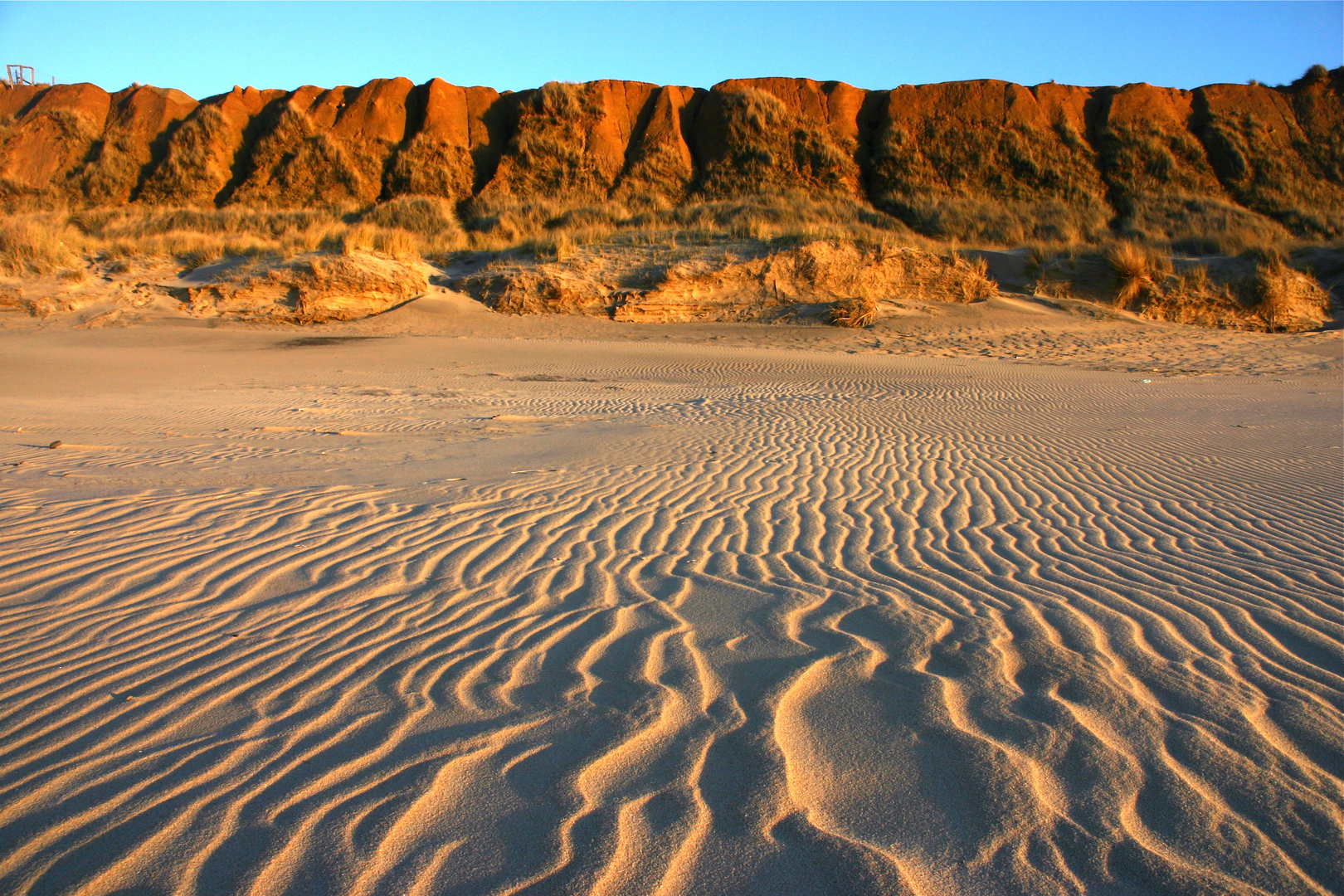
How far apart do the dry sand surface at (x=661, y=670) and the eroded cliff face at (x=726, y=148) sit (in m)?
25.8

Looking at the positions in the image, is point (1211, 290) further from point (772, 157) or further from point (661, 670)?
point (661, 670)

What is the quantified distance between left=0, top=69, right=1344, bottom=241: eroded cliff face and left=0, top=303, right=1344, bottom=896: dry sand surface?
25.8m

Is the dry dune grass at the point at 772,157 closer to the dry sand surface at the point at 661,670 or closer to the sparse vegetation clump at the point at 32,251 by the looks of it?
the sparse vegetation clump at the point at 32,251

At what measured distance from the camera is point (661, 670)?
3029 millimetres

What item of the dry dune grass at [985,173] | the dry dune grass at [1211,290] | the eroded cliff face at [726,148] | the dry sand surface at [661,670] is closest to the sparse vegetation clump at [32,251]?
the eroded cliff face at [726,148]

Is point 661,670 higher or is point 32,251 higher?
point 32,251

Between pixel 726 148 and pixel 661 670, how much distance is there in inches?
1255

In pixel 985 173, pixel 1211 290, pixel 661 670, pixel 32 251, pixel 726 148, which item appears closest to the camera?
pixel 661 670

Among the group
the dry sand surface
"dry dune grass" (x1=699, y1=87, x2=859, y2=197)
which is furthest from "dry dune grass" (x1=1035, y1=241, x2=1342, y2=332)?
the dry sand surface

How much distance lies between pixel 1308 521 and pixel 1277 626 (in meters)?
2.55

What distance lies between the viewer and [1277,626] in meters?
3.46

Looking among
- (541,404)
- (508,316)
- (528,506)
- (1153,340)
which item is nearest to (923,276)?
(1153,340)

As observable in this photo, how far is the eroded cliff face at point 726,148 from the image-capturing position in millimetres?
31156

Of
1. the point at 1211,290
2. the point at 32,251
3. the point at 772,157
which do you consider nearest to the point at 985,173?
the point at 772,157
